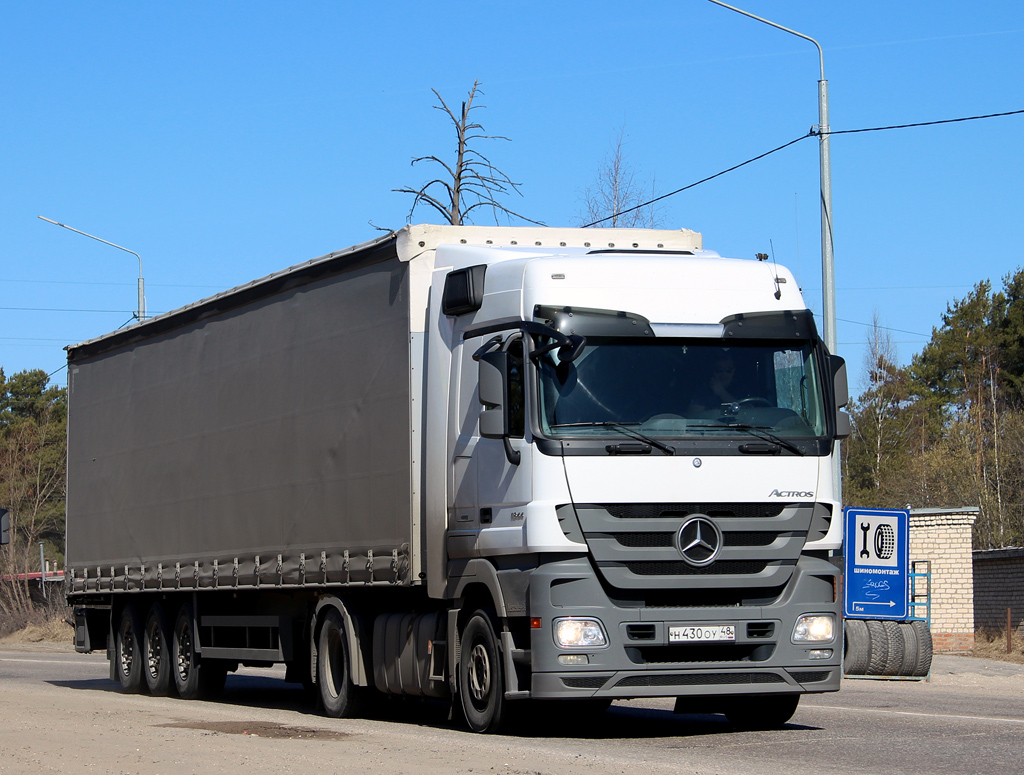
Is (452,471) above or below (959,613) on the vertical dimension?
above

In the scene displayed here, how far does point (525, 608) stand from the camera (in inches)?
420

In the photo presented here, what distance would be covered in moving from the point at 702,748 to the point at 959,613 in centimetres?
2253

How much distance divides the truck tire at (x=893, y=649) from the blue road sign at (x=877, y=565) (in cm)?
14

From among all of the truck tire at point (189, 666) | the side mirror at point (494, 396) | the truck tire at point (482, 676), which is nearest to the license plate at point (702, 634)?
the truck tire at point (482, 676)

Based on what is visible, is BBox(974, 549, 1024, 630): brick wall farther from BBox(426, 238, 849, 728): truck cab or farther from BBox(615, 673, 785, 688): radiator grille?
BBox(615, 673, 785, 688): radiator grille

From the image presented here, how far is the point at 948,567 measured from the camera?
1231 inches

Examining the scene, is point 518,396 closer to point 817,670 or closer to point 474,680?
point 474,680

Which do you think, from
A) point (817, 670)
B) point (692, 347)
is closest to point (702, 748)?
point (817, 670)

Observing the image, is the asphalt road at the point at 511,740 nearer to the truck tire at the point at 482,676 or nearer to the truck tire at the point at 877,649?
the truck tire at the point at 482,676

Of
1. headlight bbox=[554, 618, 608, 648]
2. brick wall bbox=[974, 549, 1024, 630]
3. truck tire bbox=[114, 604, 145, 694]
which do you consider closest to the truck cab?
headlight bbox=[554, 618, 608, 648]

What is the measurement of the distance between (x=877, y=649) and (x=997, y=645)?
13668 millimetres

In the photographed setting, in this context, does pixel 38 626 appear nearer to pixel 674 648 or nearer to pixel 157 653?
pixel 157 653

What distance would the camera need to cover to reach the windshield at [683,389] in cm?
1070

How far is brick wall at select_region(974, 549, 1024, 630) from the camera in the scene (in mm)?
33250
